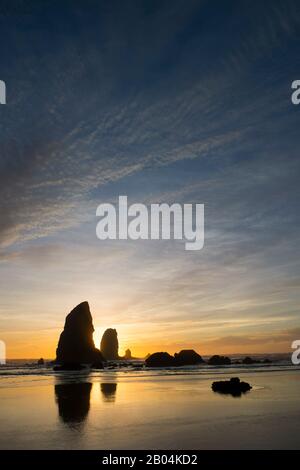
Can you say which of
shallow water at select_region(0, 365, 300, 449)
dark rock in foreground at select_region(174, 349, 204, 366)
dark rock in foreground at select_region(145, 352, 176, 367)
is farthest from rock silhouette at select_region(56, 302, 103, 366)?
shallow water at select_region(0, 365, 300, 449)

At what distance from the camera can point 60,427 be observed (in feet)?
82.0

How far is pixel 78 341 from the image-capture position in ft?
600

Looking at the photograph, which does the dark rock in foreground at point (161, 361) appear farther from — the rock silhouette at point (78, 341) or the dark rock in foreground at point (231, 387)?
the dark rock in foreground at point (231, 387)

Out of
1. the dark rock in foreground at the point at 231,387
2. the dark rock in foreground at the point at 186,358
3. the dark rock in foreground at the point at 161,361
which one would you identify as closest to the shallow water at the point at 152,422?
the dark rock in foreground at the point at 231,387

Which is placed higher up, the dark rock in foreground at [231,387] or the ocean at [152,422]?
the ocean at [152,422]

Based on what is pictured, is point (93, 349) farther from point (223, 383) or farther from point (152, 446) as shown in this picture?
point (152, 446)

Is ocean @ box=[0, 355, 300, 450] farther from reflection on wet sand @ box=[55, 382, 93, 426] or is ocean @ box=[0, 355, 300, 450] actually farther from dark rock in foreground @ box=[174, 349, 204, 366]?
dark rock in foreground @ box=[174, 349, 204, 366]

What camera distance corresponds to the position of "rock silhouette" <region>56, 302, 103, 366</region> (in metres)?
180

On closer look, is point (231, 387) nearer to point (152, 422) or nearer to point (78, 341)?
point (152, 422)

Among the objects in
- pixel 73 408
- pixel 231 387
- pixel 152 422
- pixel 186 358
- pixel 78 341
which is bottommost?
pixel 186 358

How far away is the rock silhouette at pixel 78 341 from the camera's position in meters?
180

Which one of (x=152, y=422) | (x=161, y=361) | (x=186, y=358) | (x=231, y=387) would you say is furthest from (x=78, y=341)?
(x=152, y=422)
